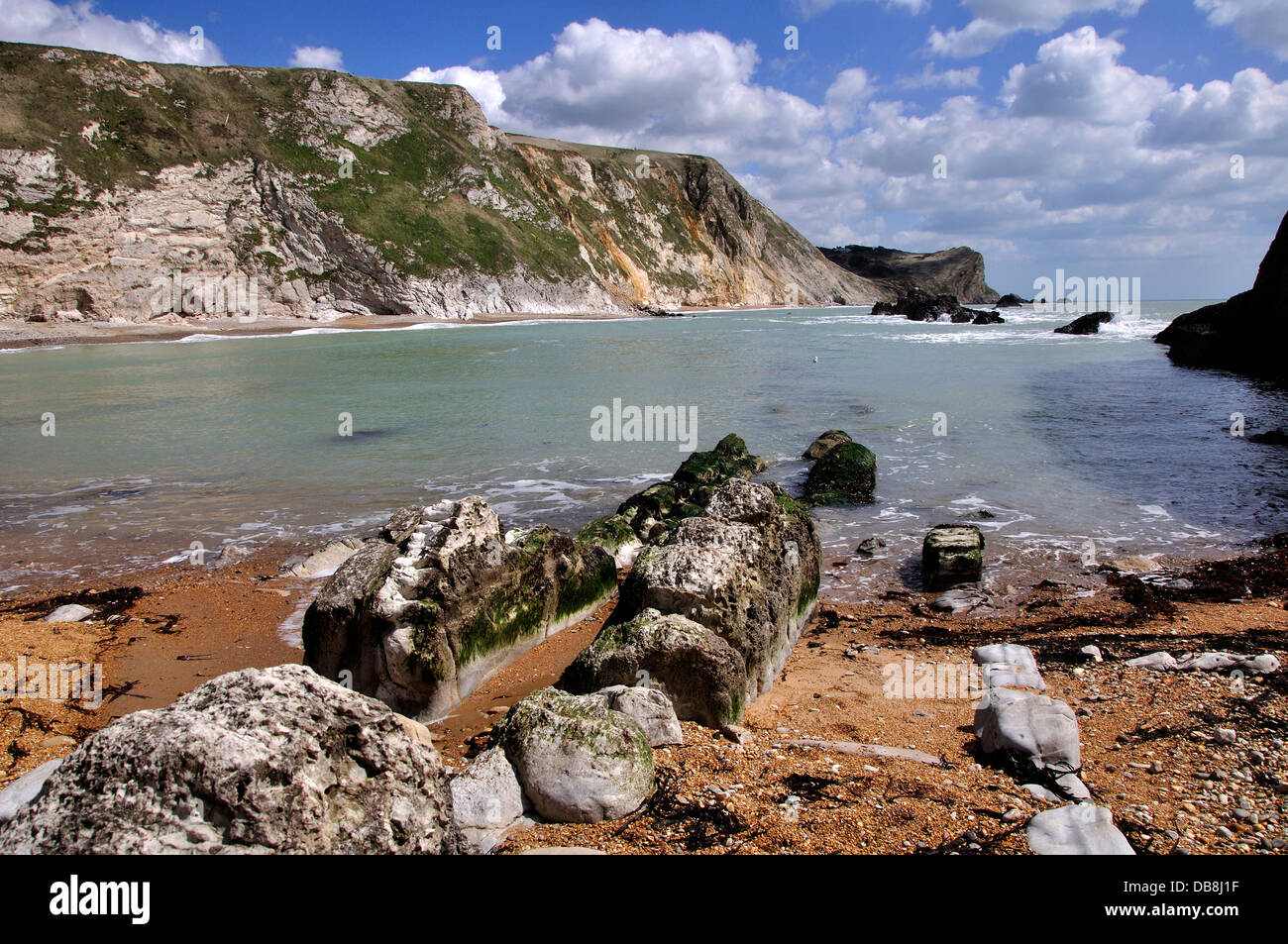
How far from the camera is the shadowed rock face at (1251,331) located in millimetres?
27969

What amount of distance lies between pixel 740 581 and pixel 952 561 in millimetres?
3566

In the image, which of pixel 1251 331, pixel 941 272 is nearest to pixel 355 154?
pixel 1251 331

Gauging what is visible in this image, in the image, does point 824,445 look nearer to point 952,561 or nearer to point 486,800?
point 952,561

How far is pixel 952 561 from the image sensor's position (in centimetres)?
839

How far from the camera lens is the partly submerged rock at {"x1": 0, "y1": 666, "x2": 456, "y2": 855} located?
8.16ft

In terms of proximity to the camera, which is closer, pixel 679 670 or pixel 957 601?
pixel 679 670

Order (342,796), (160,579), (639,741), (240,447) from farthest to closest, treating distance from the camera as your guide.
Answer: (240,447) → (160,579) → (639,741) → (342,796)

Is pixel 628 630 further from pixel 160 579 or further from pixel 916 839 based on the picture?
pixel 160 579

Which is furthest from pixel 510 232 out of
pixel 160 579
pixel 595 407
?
pixel 160 579

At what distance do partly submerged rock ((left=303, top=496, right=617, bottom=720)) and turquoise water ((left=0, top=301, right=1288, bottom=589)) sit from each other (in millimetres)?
3609

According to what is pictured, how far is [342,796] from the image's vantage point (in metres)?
2.88

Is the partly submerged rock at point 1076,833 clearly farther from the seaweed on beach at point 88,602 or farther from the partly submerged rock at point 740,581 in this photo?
the seaweed on beach at point 88,602

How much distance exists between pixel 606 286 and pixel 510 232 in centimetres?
1336

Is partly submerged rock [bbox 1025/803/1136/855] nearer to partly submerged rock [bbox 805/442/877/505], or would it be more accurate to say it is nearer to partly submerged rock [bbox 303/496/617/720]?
partly submerged rock [bbox 303/496/617/720]
